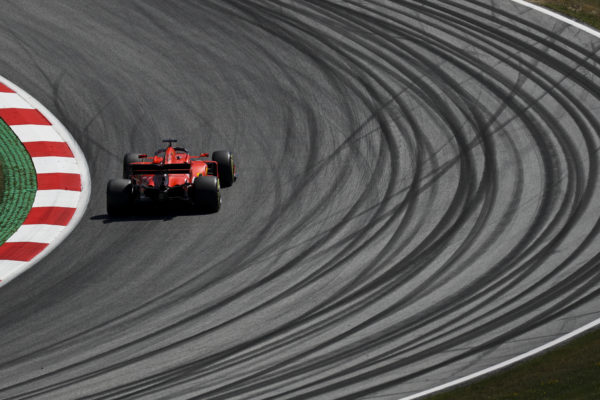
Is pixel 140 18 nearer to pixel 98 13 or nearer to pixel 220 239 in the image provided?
pixel 98 13

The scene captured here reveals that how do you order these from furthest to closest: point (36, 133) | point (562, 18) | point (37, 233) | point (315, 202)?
point (562, 18) < point (36, 133) < point (315, 202) < point (37, 233)

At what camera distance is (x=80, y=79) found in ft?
74.9

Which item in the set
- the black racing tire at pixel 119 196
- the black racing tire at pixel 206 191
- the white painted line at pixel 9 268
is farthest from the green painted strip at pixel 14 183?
the black racing tire at pixel 206 191

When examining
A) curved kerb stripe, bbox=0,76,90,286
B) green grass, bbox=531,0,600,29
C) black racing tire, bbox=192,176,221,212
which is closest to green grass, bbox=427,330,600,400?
black racing tire, bbox=192,176,221,212

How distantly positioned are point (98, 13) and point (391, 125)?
8974 mm

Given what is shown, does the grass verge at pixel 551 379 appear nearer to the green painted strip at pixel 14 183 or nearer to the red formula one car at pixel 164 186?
the red formula one car at pixel 164 186

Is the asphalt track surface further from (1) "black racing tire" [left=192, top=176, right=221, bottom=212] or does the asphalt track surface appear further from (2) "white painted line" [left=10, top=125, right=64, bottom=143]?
(2) "white painted line" [left=10, top=125, right=64, bottom=143]

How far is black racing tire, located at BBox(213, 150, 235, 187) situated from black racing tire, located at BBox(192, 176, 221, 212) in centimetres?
97

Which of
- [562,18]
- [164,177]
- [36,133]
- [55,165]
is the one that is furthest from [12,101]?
[562,18]

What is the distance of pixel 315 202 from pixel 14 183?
554 cm

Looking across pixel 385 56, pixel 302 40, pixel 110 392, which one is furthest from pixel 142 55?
pixel 110 392

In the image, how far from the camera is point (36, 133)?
67.8 feet

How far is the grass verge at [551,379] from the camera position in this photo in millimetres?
10281

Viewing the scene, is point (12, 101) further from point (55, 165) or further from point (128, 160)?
point (128, 160)
